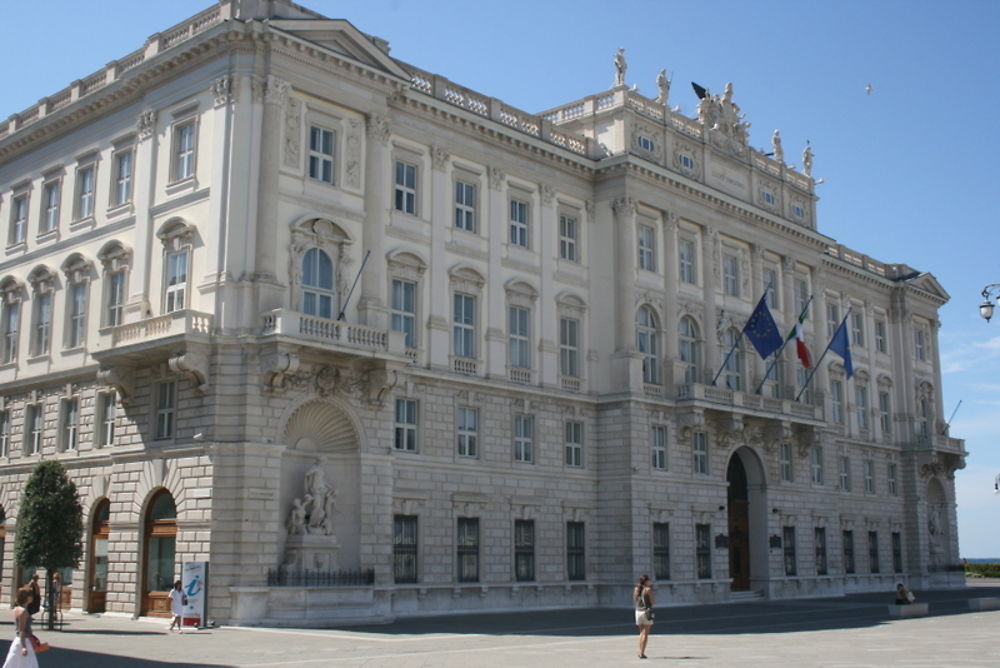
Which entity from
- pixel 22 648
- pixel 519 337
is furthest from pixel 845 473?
pixel 22 648

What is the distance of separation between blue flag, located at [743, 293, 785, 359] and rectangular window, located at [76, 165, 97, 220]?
28274 mm

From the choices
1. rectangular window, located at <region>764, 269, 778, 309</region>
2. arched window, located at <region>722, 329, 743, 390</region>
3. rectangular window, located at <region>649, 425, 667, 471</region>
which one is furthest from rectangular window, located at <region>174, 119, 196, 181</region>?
rectangular window, located at <region>764, 269, 778, 309</region>

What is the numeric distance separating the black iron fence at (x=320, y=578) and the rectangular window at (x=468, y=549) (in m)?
5.97

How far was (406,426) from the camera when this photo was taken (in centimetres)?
4116

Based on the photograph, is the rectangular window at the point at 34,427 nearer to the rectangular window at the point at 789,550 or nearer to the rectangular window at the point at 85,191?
the rectangular window at the point at 85,191

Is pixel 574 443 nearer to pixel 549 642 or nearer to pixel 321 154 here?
pixel 321 154

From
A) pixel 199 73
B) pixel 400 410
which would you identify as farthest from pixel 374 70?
pixel 400 410

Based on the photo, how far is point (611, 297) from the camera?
4944 cm

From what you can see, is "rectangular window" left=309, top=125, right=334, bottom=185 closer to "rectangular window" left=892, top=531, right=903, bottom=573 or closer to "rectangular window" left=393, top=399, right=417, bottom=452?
"rectangular window" left=393, top=399, right=417, bottom=452

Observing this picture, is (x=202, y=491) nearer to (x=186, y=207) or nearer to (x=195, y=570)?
(x=195, y=570)

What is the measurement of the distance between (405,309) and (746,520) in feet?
74.8

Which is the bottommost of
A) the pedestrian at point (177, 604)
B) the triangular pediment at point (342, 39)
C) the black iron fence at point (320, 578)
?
the pedestrian at point (177, 604)

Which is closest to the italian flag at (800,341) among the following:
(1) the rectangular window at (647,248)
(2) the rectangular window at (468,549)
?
(1) the rectangular window at (647,248)

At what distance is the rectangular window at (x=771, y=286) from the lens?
192 ft
